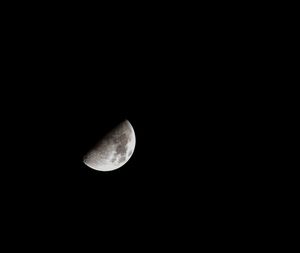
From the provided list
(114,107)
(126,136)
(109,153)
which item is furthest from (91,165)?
(114,107)

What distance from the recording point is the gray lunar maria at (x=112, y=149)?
2725 millimetres

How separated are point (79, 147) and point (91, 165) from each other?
38 cm

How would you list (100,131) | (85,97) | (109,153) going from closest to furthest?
(85,97) → (100,131) → (109,153)

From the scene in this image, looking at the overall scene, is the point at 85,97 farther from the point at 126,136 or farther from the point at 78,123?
the point at 126,136

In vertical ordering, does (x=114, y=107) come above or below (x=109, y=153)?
above

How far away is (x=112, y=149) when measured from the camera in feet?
9.04

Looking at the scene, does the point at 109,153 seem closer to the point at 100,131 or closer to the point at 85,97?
the point at 100,131

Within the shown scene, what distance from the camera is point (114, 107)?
8.59 feet

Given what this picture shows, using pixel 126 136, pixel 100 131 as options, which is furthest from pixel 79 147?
pixel 126 136

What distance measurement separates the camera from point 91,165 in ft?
9.53

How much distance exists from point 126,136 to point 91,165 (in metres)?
0.54

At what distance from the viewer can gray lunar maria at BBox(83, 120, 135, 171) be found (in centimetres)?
272

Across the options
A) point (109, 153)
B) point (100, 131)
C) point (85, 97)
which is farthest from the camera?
point (109, 153)

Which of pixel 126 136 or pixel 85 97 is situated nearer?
pixel 85 97
